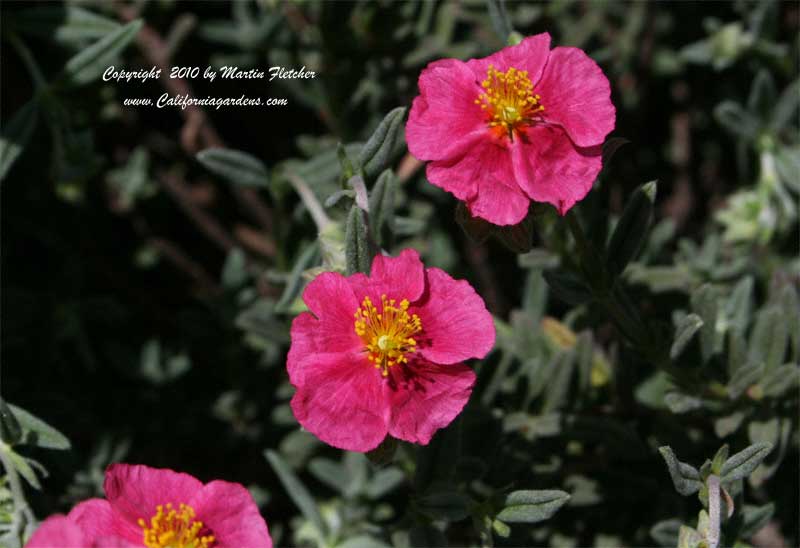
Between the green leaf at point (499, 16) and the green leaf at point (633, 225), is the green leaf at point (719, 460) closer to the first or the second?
the green leaf at point (633, 225)

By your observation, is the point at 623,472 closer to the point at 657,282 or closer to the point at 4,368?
the point at 657,282

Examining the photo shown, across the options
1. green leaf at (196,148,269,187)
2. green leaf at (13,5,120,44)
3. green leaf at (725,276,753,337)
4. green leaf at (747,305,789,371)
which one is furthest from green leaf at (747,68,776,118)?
green leaf at (13,5,120,44)

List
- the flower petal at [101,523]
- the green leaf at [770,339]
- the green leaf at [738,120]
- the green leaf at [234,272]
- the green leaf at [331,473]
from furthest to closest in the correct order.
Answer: the green leaf at [738,120], the green leaf at [234,272], the green leaf at [331,473], the green leaf at [770,339], the flower petal at [101,523]

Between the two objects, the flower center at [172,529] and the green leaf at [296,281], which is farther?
the green leaf at [296,281]

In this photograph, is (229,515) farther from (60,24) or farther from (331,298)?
(60,24)

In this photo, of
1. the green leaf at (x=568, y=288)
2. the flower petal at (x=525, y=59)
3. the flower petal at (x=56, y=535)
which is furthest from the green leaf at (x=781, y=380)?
the flower petal at (x=56, y=535)
